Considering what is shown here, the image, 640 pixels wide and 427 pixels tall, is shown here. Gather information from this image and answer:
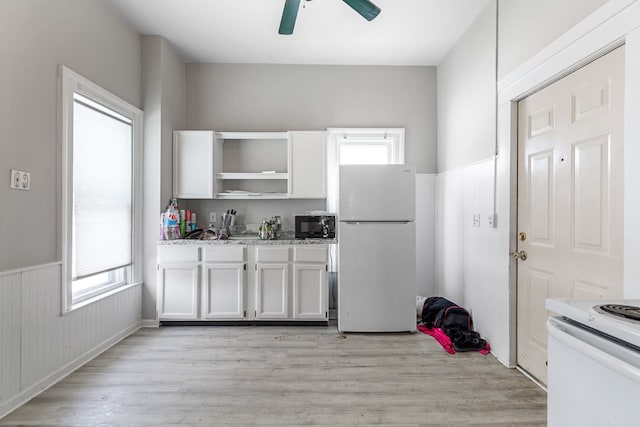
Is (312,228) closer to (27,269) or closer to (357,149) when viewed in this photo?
(357,149)

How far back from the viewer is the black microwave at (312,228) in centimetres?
344

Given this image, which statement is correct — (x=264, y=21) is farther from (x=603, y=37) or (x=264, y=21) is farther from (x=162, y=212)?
(x=603, y=37)

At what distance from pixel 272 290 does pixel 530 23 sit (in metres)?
2.95

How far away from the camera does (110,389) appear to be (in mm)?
2113

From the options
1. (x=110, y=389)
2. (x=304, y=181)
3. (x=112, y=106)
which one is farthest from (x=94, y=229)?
(x=304, y=181)

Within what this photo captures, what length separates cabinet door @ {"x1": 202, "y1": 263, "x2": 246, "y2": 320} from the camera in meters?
3.23

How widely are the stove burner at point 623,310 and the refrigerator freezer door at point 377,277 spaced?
2209mm

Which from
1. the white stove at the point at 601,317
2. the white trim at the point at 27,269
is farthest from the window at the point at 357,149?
the white stove at the point at 601,317

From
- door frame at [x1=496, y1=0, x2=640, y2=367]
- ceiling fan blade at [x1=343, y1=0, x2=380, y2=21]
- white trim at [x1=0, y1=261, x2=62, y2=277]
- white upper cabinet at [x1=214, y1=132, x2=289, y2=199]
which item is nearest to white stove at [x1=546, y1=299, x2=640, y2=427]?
door frame at [x1=496, y1=0, x2=640, y2=367]

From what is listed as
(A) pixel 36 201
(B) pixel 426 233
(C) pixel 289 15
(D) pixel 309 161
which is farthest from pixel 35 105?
(B) pixel 426 233

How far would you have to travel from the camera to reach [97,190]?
2662 millimetres

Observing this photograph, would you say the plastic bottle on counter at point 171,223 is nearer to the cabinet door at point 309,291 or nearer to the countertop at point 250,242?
the countertop at point 250,242

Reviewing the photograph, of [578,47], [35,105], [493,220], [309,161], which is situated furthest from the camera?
[309,161]

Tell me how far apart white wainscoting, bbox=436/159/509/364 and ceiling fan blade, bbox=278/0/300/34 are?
1.85 m
